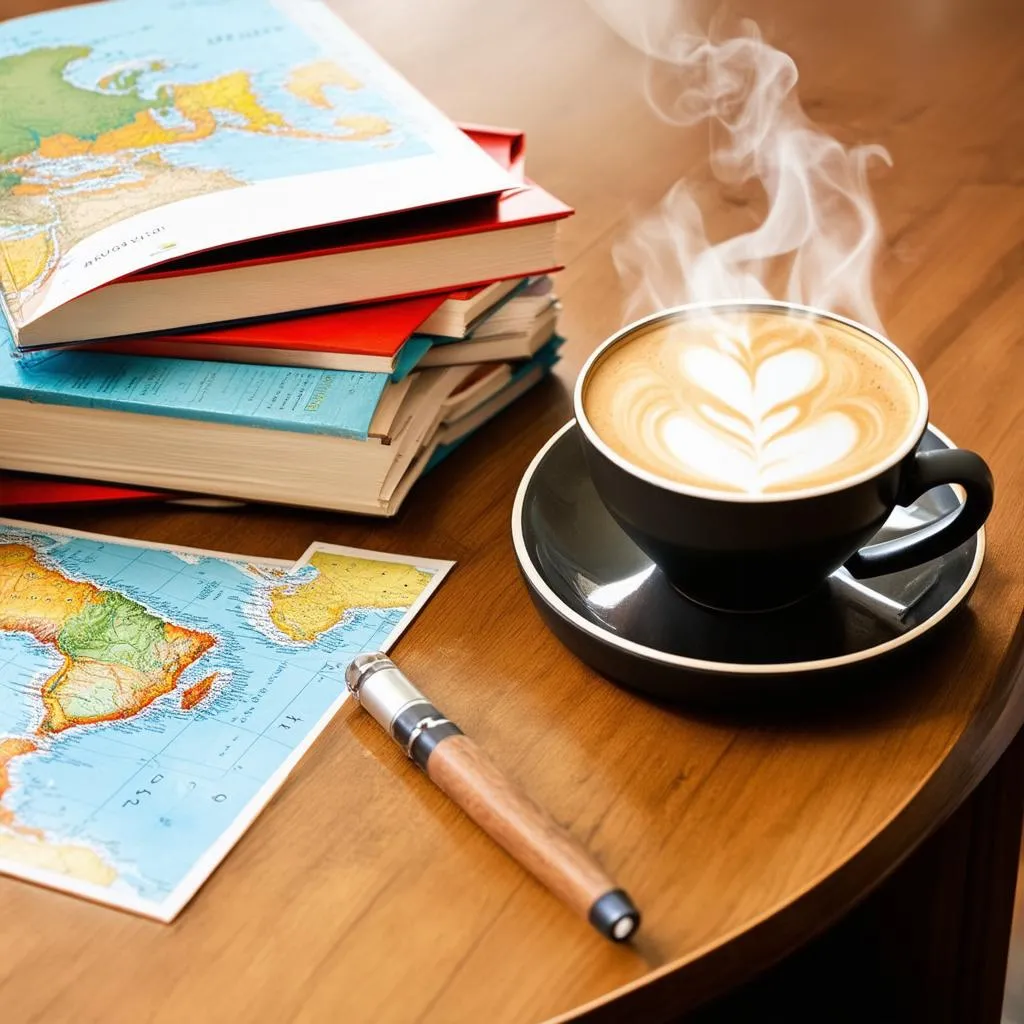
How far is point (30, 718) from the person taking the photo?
2.18 feet

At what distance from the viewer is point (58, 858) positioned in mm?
589

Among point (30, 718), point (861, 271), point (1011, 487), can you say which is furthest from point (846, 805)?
point (861, 271)

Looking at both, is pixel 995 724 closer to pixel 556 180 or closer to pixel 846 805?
pixel 846 805

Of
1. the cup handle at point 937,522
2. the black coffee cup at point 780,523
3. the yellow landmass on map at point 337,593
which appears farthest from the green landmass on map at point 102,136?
the cup handle at point 937,522

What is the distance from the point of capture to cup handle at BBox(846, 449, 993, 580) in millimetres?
611

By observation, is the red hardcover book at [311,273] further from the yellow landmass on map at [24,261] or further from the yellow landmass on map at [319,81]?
the yellow landmass on map at [319,81]

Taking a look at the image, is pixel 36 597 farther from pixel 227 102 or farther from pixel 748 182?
pixel 748 182

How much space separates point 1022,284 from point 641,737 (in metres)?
0.57

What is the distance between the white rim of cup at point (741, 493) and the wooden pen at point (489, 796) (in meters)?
0.16

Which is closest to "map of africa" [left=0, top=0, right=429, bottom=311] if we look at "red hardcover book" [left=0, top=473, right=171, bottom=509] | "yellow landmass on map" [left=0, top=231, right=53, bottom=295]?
"yellow landmass on map" [left=0, top=231, right=53, bottom=295]

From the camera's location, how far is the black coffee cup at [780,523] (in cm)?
58

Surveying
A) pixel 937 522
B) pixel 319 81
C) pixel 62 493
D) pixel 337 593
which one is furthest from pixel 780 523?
pixel 319 81

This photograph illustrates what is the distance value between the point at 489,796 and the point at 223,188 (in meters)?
0.48

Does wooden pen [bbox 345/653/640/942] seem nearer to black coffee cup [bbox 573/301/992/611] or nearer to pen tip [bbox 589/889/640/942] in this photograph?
pen tip [bbox 589/889/640/942]
